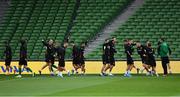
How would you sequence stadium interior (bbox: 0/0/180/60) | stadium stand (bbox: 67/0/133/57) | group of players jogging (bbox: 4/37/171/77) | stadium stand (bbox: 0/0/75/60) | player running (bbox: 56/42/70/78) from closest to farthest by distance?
player running (bbox: 56/42/70/78)
group of players jogging (bbox: 4/37/171/77)
stadium interior (bbox: 0/0/180/60)
stadium stand (bbox: 67/0/133/57)
stadium stand (bbox: 0/0/75/60)

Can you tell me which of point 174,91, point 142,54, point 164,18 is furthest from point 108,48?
point 174,91

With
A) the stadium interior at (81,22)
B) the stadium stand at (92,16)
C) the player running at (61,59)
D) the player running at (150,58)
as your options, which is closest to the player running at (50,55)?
the player running at (61,59)

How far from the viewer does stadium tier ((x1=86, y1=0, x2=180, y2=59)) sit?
39.1m

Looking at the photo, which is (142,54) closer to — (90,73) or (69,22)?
(90,73)

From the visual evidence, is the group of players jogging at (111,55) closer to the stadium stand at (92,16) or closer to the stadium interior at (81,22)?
the stadium interior at (81,22)

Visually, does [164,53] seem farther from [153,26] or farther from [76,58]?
[153,26]

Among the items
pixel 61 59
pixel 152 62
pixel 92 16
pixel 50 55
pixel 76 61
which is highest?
pixel 92 16

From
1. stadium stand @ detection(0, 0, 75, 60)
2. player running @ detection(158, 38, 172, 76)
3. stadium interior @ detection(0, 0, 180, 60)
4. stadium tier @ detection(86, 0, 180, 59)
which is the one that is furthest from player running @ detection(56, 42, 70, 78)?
stadium stand @ detection(0, 0, 75, 60)

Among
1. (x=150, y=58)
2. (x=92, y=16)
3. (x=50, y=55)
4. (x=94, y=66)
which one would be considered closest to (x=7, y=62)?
(x=50, y=55)

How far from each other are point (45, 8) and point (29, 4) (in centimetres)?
163

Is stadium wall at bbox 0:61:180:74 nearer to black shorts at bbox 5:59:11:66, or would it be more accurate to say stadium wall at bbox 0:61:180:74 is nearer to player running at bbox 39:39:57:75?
black shorts at bbox 5:59:11:66

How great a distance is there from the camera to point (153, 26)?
4091cm

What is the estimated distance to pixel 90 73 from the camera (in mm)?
35688

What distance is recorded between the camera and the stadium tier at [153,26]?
39094 millimetres
